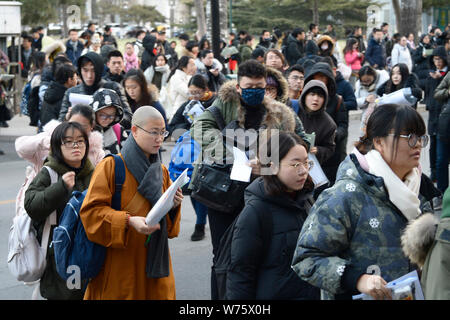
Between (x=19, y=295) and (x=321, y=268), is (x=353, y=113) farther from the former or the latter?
(x=321, y=268)

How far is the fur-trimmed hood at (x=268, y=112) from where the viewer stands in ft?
19.2

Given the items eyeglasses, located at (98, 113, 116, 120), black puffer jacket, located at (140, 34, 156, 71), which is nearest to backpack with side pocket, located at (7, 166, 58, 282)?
eyeglasses, located at (98, 113, 116, 120)

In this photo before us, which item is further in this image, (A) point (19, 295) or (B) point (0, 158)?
(B) point (0, 158)

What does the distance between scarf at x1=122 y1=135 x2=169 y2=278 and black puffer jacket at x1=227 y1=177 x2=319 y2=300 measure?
0.60 meters

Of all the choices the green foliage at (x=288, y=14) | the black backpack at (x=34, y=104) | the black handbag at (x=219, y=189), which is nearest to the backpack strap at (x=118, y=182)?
the black handbag at (x=219, y=189)

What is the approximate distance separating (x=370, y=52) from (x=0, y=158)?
1412 cm

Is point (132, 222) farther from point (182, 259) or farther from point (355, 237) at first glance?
point (182, 259)

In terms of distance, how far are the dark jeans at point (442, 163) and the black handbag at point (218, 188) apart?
489 cm

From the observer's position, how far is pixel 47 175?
516 centimetres

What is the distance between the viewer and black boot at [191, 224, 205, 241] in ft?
26.8

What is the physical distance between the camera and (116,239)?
14.2 ft

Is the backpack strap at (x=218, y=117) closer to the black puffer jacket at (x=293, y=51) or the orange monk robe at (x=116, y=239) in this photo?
the orange monk robe at (x=116, y=239)
